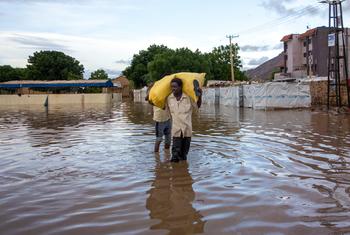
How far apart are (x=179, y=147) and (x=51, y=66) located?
75.4 meters

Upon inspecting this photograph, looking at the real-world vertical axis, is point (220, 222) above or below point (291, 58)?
below

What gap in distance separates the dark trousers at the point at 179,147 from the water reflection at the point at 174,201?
19cm

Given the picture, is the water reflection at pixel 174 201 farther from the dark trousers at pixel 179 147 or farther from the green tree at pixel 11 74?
the green tree at pixel 11 74

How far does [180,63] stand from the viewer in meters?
55.4

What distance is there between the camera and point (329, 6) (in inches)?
827

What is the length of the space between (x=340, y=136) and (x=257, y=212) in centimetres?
707

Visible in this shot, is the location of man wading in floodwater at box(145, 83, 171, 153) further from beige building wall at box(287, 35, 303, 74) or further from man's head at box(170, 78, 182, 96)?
beige building wall at box(287, 35, 303, 74)

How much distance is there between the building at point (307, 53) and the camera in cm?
6500

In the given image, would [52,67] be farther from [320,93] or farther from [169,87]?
[169,87]

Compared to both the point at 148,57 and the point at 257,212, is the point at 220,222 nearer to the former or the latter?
the point at 257,212

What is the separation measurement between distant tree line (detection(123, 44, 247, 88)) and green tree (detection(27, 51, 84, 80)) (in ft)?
38.8

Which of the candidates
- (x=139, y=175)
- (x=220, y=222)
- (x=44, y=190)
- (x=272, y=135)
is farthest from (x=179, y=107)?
(x=272, y=135)

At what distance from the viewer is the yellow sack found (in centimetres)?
659

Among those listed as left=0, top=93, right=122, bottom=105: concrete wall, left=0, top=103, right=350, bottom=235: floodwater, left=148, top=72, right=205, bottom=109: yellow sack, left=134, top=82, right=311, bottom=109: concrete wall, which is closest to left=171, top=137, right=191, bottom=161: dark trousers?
left=0, top=103, right=350, bottom=235: floodwater
